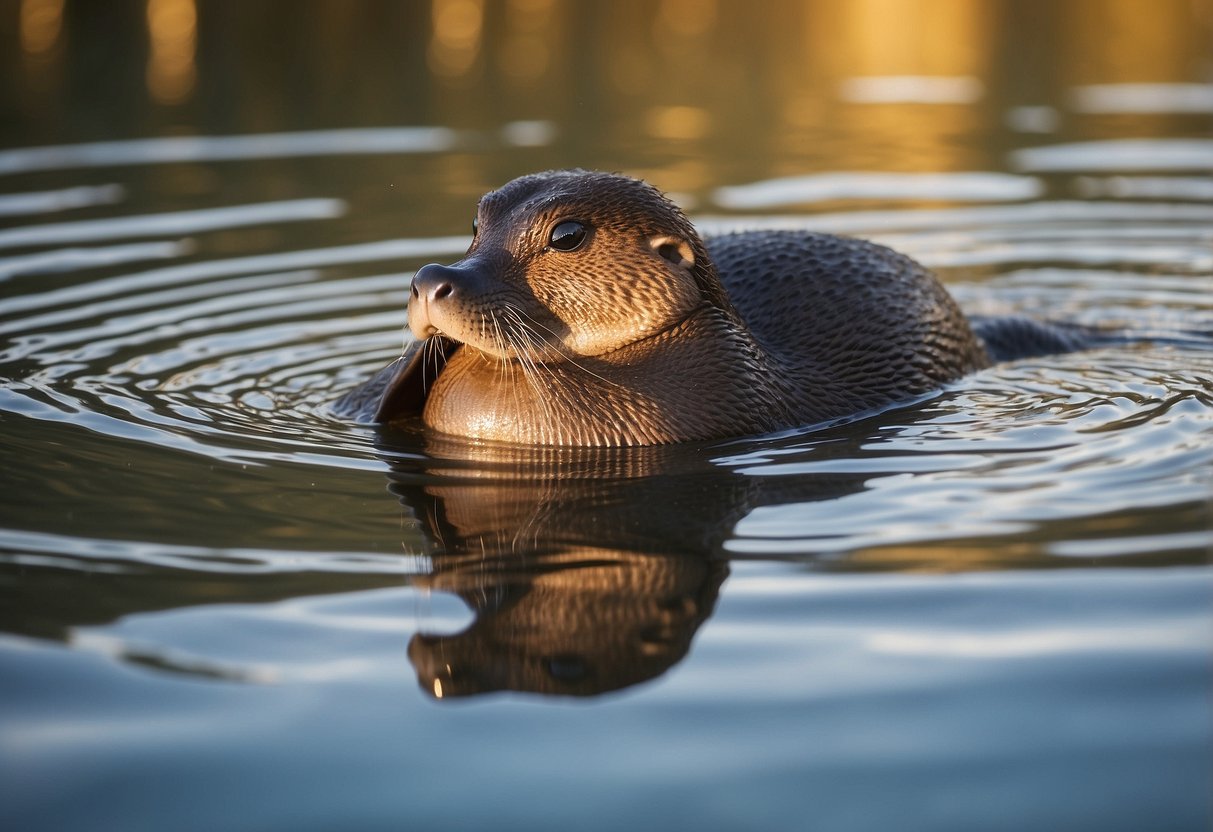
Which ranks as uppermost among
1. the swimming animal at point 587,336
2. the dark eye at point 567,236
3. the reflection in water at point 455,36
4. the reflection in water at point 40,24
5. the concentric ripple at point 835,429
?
the reflection in water at point 40,24

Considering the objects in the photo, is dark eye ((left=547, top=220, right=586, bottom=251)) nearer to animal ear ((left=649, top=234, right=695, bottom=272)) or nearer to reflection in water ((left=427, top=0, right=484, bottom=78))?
animal ear ((left=649, top=234, right=695, bottom=272))

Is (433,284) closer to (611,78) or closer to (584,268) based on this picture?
(584,268)

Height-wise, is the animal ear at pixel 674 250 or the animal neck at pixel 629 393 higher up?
the animal ear at pixel 674 250

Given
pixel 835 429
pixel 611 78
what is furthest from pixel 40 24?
pixel 835 429

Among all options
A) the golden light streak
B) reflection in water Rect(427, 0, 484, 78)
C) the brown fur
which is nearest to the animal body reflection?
the brown fur

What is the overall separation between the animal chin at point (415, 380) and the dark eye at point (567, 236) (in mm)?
671

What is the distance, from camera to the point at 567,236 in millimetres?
6559

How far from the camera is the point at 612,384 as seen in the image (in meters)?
6.64

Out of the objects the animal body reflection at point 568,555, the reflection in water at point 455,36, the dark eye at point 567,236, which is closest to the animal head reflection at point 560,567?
the animal body reflection at point 568,555

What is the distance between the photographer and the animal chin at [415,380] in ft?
22.9

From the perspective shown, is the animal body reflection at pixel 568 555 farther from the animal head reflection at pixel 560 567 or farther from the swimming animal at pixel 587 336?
the swimming animal at pixel 587 336

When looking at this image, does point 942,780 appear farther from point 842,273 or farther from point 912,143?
point 912,143

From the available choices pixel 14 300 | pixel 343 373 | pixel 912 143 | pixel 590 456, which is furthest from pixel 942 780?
pixel 912 143

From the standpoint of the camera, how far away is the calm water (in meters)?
3.81
